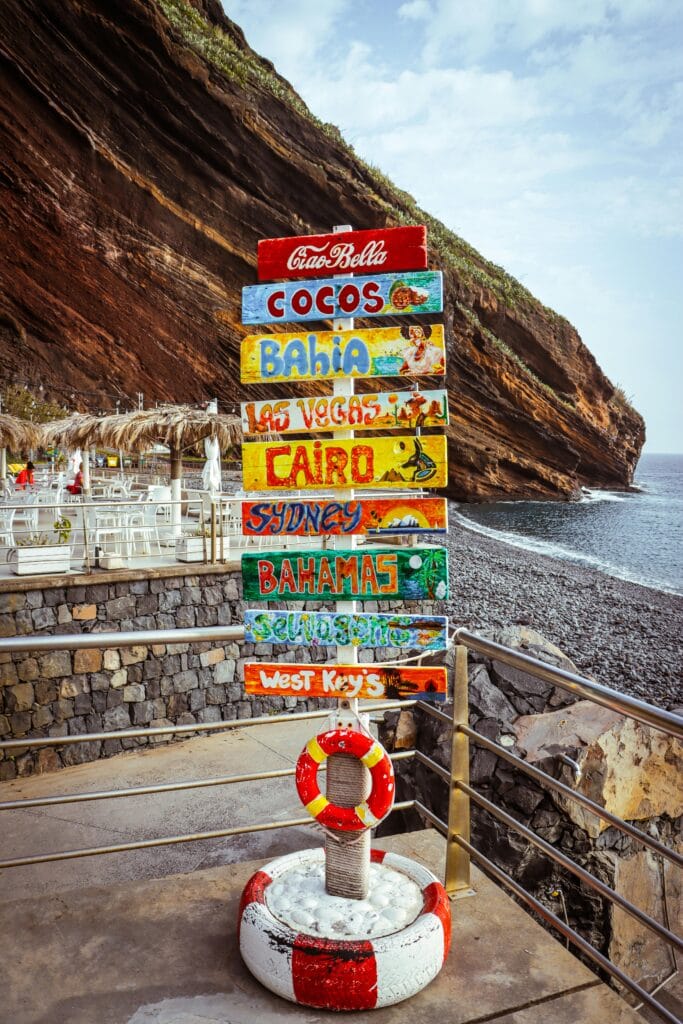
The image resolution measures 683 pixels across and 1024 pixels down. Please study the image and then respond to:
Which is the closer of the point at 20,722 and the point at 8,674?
the point at 8,674

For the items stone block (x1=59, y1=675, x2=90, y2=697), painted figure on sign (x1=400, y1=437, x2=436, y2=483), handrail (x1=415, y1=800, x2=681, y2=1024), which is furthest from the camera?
stone block (x1=59, y1=675, x2=90, y2=697)

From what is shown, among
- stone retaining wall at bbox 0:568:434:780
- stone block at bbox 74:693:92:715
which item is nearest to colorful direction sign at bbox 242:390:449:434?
stone retaining wall at bbox 0:568:434:780

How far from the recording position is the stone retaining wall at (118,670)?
7465mm

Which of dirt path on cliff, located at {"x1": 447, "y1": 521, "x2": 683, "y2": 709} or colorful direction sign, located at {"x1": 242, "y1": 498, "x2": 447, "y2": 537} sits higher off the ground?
colorful direction sign, located at {"x1": 242, "y1": 498, "x2": 447, "y2": 537}

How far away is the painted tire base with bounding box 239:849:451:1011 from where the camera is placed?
6.09ft

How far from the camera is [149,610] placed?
8539mm

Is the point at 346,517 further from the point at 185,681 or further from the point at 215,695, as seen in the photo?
the point at 215,695

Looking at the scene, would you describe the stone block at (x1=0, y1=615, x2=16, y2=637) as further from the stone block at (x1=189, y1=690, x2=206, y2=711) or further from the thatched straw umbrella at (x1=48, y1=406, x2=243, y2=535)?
the thatched straw umbrella at (x1=48, y1=406, x2=243, y2=535)

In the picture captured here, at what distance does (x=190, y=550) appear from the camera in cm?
973

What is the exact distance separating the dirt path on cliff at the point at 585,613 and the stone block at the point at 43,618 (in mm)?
6158

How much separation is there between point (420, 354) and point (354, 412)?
270mm

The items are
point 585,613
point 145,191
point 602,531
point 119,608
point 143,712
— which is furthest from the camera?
point 602,531

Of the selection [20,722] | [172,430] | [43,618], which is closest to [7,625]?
[43,618]

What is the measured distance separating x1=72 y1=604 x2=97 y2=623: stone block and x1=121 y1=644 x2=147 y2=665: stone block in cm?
58
